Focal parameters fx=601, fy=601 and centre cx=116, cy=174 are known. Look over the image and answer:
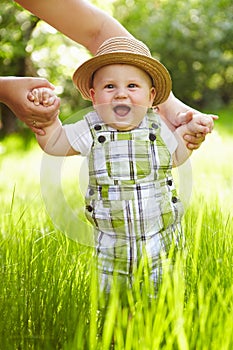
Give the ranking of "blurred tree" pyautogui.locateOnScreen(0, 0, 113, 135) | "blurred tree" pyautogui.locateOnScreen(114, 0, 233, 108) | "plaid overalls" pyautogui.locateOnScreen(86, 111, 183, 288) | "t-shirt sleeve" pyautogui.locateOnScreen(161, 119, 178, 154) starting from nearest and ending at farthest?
"plaid overalls" pyautogui.locateOnScreen(86, 111, 183, 288)
"t-shirt sleeve" pyautogui.locateOnScreen(161, 119, 178, 154)
"blurred tree" pyautogui.locateOnScreen(0, 0, 113, 135)
"blurred tree" pyautogui.locateOnScreen(114, 0, 233, 108)

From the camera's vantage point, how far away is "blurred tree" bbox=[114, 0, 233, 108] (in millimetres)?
12891

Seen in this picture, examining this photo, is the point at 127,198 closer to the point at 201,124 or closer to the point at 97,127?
the point at 97,127

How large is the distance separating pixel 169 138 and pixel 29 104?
37 cm

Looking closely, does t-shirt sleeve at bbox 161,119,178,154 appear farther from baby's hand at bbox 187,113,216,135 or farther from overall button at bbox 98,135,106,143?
overall button at bbox 98,135,106,143

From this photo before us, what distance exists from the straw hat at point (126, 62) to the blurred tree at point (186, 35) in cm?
1134

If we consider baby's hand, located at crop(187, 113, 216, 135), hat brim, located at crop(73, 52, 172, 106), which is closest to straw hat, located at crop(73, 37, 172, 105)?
hat brim, located at crop(73, 52, 172, 106)

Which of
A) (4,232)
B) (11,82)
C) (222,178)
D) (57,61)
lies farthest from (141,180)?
(57,61)

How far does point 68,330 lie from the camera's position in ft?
3.95

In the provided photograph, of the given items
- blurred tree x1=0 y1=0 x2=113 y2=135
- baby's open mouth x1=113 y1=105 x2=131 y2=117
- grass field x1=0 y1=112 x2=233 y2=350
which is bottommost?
grass field x1=0 y1=112 x2=233 y2=350

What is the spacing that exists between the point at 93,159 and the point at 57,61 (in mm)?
6436

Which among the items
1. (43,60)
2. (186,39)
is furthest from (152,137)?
(186,39)

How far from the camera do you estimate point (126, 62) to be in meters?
1.47

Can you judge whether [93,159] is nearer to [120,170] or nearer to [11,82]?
[120,170]

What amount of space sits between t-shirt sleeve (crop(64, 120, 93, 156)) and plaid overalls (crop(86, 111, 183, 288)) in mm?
19
